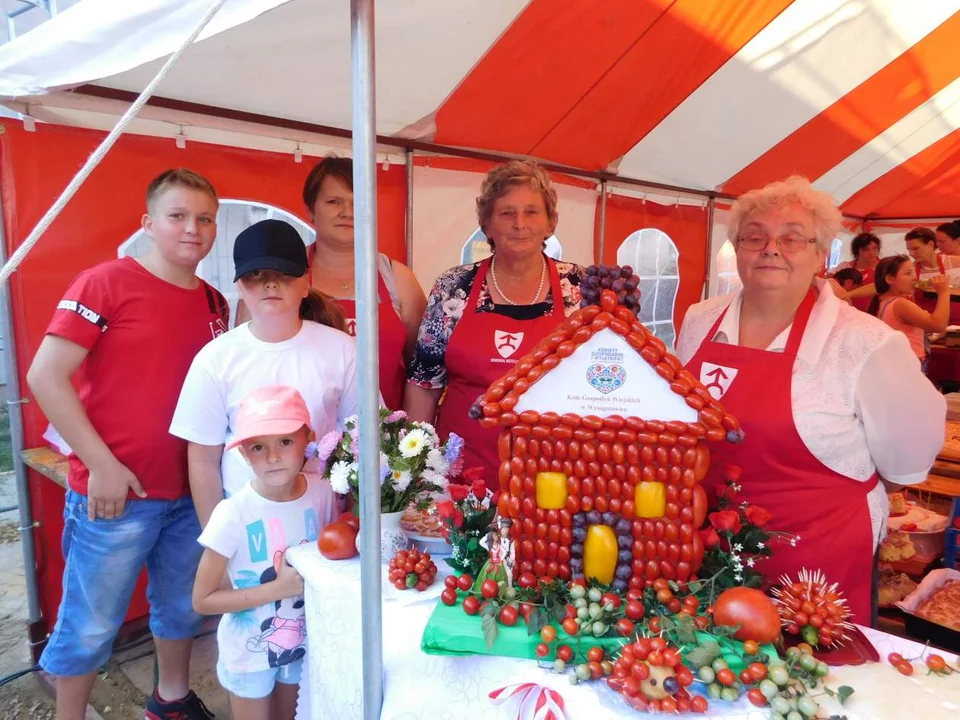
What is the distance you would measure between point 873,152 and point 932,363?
2.06 meters

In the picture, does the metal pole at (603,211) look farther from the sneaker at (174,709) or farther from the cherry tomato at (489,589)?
the cherry tomato at (489,589)

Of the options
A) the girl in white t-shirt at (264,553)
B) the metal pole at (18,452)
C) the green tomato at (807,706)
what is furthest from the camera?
the metal pole at (18,452)

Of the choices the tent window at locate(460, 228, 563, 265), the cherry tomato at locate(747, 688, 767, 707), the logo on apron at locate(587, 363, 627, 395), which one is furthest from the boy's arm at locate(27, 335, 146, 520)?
the tent window at locate(460, 228, 563, 265)

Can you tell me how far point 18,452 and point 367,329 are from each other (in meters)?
2.29

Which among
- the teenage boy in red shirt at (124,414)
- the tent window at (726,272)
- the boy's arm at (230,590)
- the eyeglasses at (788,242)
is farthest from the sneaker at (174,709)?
the tent window at (726,272)

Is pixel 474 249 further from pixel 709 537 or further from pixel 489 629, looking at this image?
pixel 489 629

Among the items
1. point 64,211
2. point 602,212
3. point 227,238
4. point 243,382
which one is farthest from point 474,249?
point 243,382

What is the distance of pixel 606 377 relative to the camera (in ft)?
3.77

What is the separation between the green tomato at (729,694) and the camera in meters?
0.92

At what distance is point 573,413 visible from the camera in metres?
1.16

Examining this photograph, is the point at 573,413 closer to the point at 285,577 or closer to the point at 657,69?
the point at 285,577

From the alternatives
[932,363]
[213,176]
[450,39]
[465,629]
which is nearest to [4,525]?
[213,176]

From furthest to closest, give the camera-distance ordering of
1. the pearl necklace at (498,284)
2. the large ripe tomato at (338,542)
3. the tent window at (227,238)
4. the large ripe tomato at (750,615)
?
the tent window at (227,238)
the pearl necklace at (498,284)
the large ripe tomato at (338,542)
the large ripe tomato at (750,615)

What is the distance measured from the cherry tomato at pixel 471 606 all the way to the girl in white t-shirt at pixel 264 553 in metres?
0.51
